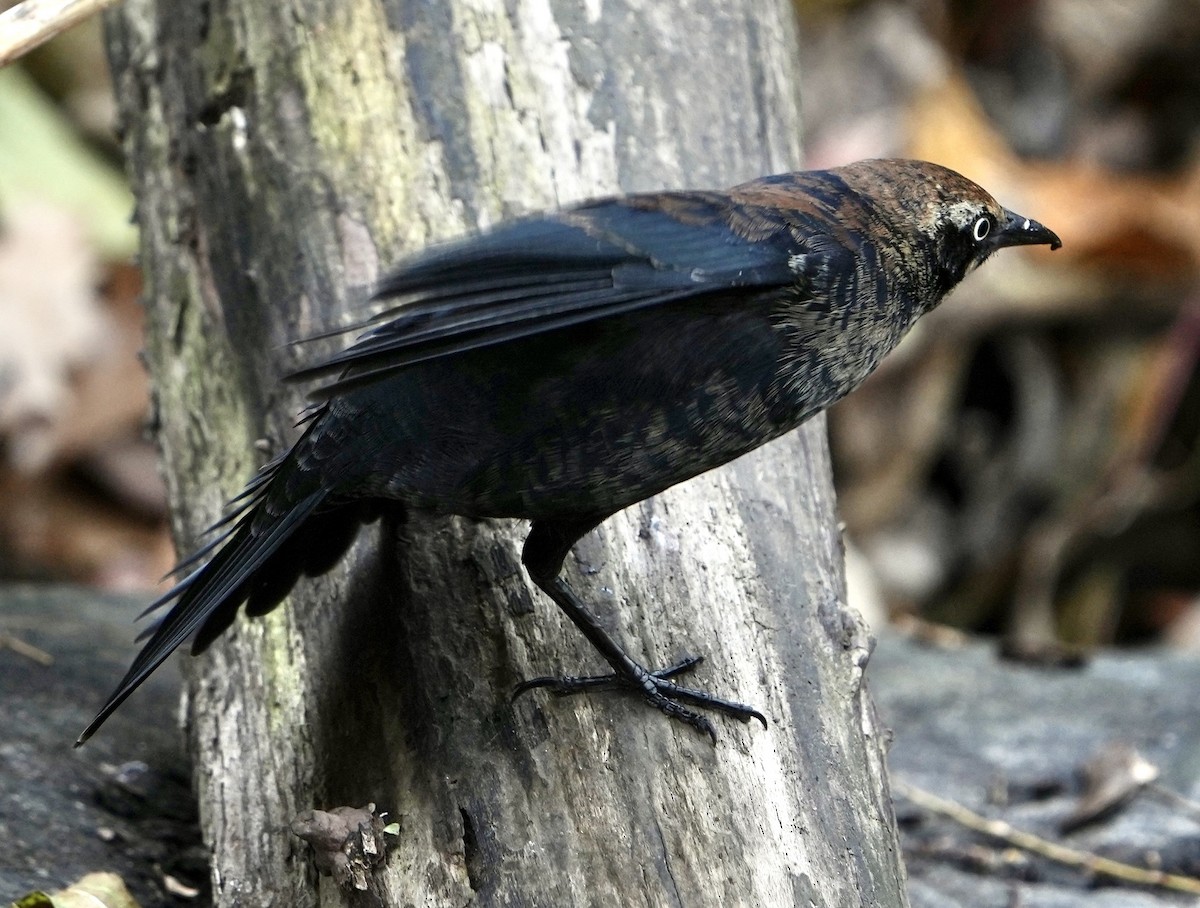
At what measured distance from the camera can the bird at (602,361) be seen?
232 cm

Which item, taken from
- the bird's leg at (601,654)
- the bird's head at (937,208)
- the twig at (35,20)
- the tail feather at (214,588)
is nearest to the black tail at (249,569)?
the tail feather at (214,588)

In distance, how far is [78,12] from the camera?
2605mm

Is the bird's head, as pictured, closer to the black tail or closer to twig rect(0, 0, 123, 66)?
the black tail

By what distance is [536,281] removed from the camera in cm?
231

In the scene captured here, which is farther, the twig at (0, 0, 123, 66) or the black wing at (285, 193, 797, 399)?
the twig at (0, 0, 123, 66)

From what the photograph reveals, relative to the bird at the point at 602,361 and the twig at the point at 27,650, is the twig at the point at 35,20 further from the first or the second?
the twig at the point at 27,650

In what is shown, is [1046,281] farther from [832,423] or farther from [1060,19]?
[1060,19]

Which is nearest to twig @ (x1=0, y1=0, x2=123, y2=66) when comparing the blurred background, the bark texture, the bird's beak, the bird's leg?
the bark texture

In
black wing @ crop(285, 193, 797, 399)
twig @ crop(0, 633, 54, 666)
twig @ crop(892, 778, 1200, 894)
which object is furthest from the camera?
twig @ crop(0, 633, 54, 666)

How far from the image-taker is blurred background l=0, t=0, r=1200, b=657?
603 cm

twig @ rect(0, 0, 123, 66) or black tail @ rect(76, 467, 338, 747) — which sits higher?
twig @ rect(0, 0, 123, 66)

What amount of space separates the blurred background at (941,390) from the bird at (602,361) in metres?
3.47

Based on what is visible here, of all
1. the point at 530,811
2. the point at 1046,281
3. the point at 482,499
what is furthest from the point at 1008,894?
the point at 1046,281

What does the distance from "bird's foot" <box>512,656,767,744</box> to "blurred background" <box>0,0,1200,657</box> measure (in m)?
3.49
